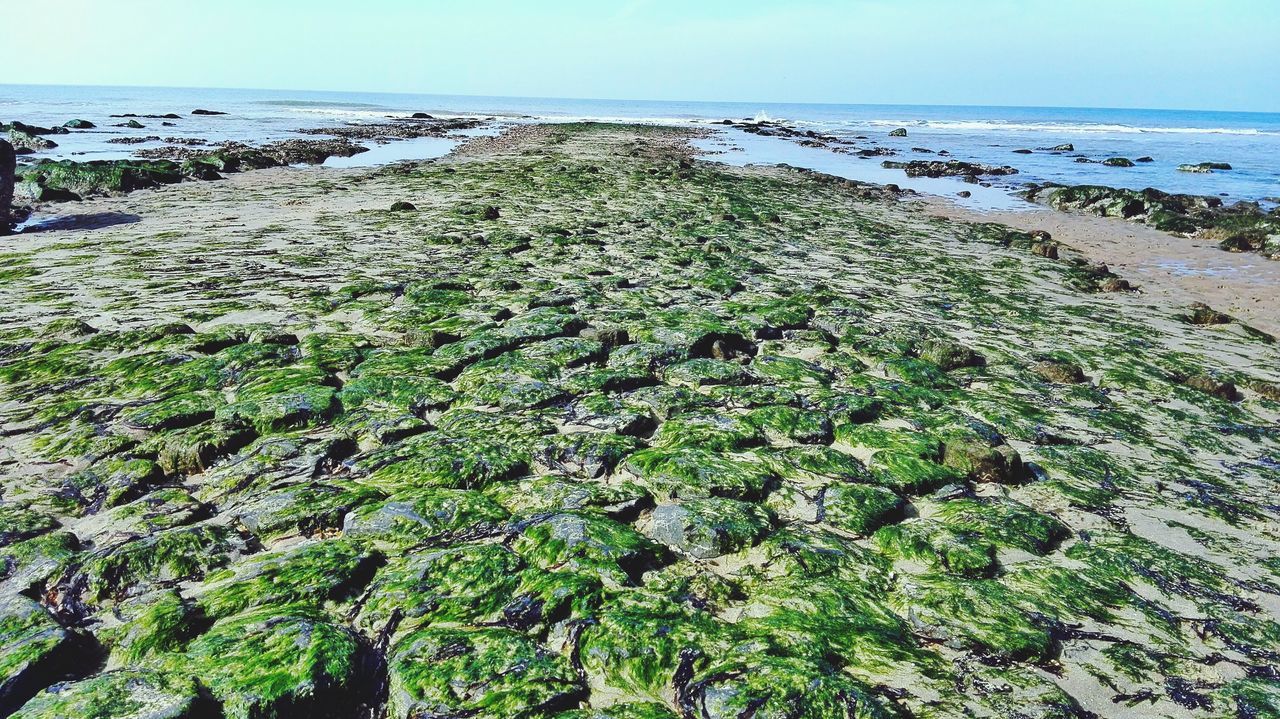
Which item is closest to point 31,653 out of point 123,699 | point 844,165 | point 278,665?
point 123,699

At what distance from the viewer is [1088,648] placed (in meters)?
3.50

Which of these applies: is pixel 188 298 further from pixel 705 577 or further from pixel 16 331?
pixel 705 577

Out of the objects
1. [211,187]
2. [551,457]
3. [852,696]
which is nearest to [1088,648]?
[852,696]

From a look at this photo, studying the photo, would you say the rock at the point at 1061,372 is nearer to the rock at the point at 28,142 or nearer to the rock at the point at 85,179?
the rock at the point at 85,179

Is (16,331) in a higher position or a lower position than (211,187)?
lower

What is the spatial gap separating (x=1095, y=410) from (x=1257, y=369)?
2.88 metres

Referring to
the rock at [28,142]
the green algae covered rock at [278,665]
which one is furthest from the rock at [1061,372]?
the rock at [28,142]

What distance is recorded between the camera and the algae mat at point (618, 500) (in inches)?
123

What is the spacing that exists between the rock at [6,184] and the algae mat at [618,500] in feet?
14.0

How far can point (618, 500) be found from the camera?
14.9 ft

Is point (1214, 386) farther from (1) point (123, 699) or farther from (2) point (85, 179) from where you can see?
(2) point (85, 179)

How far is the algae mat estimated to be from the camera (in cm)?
312

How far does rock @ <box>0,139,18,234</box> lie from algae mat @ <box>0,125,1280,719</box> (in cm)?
426

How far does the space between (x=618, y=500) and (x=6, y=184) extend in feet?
47.5
